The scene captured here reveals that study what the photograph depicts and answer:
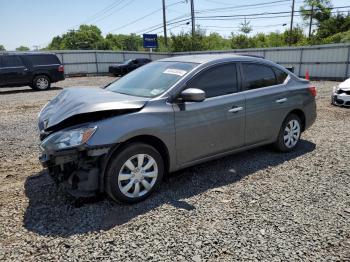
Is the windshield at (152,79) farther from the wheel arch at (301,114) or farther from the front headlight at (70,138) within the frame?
the wheel arch at (301,114)

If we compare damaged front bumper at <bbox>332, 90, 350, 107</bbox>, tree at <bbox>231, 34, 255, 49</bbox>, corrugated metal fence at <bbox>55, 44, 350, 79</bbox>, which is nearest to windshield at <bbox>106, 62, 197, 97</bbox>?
damaged front bumper at <bbox>332, 90, 350, 107</bbox>

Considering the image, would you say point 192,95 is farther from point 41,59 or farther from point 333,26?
point 333,26

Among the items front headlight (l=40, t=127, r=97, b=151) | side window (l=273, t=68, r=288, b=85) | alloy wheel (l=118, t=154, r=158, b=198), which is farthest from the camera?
side window (l=273, t=68, r=288, b=85)

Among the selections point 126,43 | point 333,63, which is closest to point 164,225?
point 333,63

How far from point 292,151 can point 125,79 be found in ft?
10.2

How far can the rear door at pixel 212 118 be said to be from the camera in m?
3.91

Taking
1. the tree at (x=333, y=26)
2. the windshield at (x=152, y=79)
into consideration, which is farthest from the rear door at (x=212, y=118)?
the tree at (x=333, y=26)

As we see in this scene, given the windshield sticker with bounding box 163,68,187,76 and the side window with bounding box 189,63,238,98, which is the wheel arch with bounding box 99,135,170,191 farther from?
the windshield sticker with bounding box 163,68,187,76

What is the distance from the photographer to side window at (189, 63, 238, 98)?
4.14m

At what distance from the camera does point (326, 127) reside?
7293mm

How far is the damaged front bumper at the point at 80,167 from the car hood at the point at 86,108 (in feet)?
1.27

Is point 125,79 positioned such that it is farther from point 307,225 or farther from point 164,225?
point 307,225

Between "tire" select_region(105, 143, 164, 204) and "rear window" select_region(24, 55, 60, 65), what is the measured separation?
13.2 metres

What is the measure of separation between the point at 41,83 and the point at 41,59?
1.13 m
